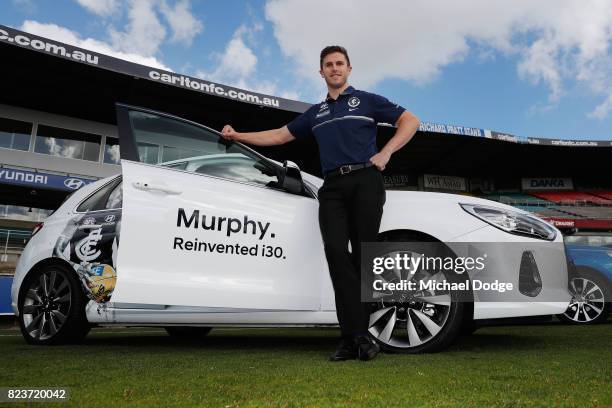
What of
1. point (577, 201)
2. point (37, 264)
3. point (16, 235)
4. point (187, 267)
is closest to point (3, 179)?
point (16, 235)

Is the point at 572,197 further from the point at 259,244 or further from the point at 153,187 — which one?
the point at 153,187

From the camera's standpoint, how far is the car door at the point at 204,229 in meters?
2.66

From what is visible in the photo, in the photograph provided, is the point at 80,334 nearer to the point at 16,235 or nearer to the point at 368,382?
the point at 368,382

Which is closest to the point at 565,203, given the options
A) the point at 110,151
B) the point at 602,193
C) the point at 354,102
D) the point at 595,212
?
the point at 595,212

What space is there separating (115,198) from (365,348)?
7.21 ft

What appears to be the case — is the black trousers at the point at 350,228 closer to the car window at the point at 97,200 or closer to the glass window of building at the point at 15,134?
the car window at the point at 97,200

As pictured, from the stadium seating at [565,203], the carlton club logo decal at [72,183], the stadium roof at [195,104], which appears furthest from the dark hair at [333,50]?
the stadium seating at [565,203]

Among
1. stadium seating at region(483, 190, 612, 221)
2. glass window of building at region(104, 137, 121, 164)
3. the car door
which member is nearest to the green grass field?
the car door

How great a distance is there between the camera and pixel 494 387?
1.79 meters

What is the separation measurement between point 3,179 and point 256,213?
1768cm

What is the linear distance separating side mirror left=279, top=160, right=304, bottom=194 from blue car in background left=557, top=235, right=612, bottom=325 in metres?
4.23

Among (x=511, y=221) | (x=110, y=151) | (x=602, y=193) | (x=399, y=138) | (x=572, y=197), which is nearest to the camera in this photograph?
(x=399, y=138)

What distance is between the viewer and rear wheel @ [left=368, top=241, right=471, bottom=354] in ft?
8.96

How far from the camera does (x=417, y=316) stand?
2.75 m
